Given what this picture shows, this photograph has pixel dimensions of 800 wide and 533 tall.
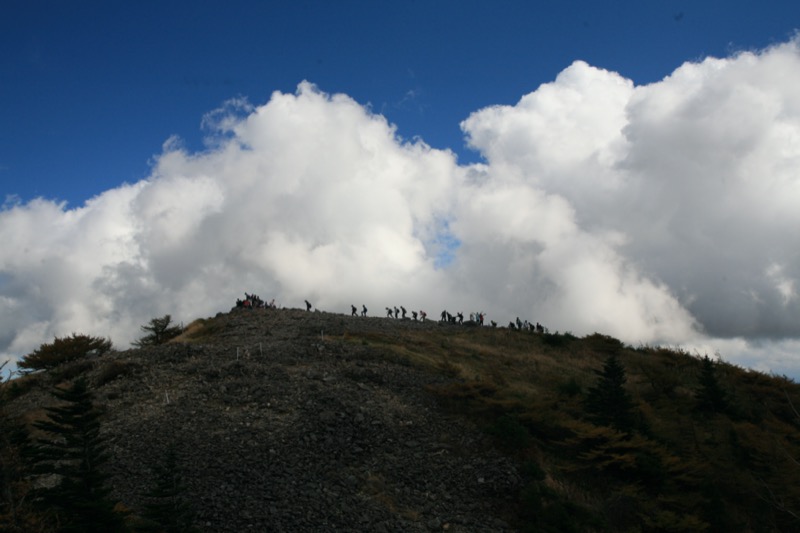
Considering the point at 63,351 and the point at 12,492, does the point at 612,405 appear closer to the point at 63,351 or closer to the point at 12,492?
the point at 12,492

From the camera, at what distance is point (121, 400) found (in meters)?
26.4

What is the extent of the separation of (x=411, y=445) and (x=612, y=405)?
33.3 feet

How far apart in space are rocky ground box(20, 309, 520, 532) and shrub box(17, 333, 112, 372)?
53.8ft

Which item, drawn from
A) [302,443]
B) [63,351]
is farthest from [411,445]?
[63,351]

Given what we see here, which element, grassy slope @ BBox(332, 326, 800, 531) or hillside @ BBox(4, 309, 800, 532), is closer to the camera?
hillside @ BBox(4, 309, 800, 532)

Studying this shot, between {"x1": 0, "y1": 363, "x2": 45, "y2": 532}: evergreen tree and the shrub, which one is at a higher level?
the shrub

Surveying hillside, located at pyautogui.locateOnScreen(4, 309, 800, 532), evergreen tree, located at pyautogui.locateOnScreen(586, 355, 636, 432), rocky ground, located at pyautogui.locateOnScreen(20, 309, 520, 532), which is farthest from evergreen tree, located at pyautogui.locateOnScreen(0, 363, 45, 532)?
evergreen tree, located at pyautogui.locateOnScreen(586, 355, 636, 432)

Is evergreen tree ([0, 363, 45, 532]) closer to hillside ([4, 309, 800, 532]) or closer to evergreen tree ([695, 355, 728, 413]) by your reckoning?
hillside ([4, 309, 800, 532])

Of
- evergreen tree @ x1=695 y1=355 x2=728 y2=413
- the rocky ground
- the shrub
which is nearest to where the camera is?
the rocky ground

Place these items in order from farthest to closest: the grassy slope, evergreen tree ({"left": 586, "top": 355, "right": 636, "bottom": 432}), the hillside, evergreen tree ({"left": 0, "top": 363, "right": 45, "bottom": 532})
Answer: evergreen tree ({"left": 586, "top": 355, "right": 636, "bottom": 432}), the grassy slope, the hillside, evergreen tree ({"left": 0, "top": 363, "right": 45, "bottom": 532})

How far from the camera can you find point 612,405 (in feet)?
86.2

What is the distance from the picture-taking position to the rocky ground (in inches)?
714

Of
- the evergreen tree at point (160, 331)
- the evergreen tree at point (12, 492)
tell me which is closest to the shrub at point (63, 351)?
the evergreen tree at point (160, 331)

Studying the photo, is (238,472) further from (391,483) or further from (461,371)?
(461,371)
